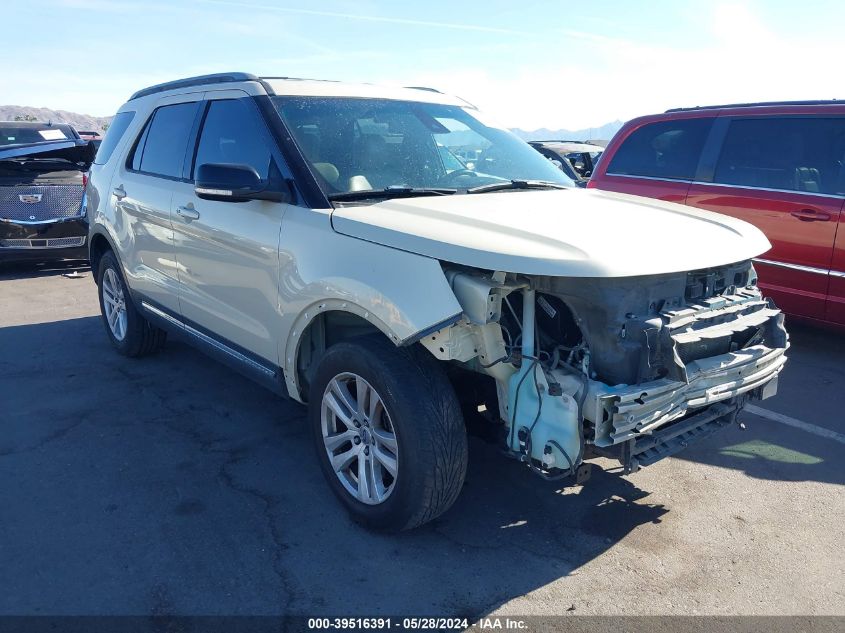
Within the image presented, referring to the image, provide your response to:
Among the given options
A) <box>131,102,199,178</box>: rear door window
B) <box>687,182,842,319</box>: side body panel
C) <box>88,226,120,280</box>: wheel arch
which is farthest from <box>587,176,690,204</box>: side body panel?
<box>88,226,120,280</box>: wheel arch

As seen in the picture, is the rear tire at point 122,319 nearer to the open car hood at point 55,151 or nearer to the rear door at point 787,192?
the open car hood at point 55,151

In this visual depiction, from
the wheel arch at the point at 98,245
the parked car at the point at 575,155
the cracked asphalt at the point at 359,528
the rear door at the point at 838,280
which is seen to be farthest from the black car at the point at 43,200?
the rear door at the point at 838,280

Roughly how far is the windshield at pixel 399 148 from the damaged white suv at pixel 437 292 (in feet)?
0.04

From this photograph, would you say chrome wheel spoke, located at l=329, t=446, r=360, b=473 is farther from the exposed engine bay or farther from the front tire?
the exposed engine bay

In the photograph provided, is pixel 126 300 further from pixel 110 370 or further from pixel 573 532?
pixel 573 532

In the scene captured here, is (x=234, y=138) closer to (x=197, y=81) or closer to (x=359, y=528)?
(x=197, y=81)

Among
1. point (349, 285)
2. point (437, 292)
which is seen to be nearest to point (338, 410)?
point (349, 285)

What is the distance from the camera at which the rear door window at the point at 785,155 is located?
561 cm

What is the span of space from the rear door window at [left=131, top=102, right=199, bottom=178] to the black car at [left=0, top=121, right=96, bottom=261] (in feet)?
16.1

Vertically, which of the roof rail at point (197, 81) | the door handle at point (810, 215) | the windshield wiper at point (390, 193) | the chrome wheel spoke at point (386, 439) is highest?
the roof rail at point (197, 81)

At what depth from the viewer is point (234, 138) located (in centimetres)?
405

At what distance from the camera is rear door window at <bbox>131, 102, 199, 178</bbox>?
464 centimetres

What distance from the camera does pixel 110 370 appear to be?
5.61 m

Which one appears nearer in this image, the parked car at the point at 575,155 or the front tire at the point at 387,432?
the front tire at the point at 387,432
